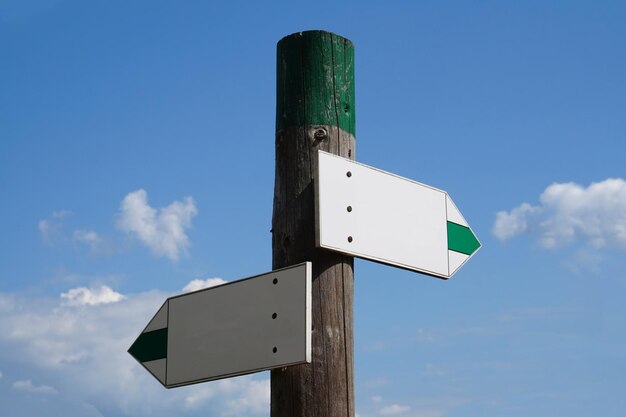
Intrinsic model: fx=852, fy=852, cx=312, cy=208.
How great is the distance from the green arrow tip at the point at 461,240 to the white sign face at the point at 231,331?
0.89m

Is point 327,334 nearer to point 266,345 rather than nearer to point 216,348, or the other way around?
point 266,345

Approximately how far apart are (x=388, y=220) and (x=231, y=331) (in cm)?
83

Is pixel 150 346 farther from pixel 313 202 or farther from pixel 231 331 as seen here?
pixel 313 202

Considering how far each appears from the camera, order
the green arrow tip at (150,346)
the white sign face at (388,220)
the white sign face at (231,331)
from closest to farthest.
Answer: the white sign face at (231,331)
the white sign face at (388,220)
the green arrow tip at (150,346)

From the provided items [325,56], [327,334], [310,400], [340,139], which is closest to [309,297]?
[327,334]

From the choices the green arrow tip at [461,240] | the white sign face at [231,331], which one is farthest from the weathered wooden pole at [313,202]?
the green arrow tip at [461,240]

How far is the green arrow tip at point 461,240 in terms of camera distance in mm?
3941

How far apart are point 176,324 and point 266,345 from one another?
0.59 m

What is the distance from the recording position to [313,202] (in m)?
3.55

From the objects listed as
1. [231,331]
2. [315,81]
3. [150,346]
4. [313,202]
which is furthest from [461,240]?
[150,346]

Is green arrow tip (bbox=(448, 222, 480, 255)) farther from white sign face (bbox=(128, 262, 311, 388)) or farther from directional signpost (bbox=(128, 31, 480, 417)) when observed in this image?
white sign face (bbox=(128, 262, 311, 388))

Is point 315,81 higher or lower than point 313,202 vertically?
higher

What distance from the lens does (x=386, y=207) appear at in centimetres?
372

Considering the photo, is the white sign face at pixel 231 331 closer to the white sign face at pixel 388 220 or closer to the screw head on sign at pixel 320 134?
the white sign face at pixel 388 220
